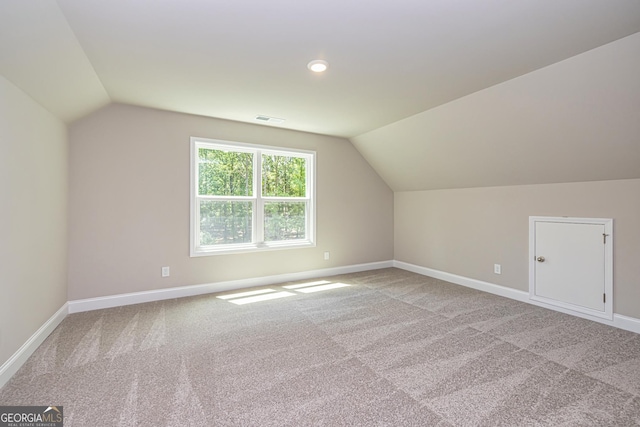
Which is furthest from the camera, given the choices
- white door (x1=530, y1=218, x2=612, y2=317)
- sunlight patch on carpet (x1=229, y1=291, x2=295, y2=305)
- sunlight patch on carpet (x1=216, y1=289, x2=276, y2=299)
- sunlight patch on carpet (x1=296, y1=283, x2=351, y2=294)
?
sunlight patch on carpet (x1=296, y1=283, x2=351, y2=294)

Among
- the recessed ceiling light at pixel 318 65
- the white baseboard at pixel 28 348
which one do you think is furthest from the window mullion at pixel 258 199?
the white baseboard at pixel 28 348

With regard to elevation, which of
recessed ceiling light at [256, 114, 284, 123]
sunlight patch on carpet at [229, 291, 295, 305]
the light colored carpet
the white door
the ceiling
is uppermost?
recessed ceiling light at [256, 114, 284, 123]

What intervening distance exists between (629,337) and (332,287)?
313 centimetres

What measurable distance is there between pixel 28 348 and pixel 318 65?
10.8ft

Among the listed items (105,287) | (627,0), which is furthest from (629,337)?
(105,287)

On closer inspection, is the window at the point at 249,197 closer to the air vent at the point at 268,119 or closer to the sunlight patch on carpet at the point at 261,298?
the air vent at the point at 268,119

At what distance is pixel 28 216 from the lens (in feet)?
7.80

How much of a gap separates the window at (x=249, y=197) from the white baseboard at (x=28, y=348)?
1468mm

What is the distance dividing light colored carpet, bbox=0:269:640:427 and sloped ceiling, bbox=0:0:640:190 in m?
2.01

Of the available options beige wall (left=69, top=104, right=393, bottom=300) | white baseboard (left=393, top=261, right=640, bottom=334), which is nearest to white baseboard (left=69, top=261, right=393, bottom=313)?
beige wall (left=69, top=104, right=393, bottom=300)

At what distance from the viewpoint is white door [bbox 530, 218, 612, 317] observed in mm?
3047

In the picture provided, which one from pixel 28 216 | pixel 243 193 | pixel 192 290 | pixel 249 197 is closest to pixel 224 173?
pixel 243 193

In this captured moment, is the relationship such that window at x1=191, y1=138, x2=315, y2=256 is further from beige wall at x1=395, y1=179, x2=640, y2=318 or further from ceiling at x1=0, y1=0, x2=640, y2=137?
beige wall at x1=395, y1=179, x2=640, y2=318

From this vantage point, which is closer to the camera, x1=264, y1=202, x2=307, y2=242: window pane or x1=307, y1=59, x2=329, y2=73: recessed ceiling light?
x1=307, y1=59, x2=329, y2=73: recessed ceiling light
